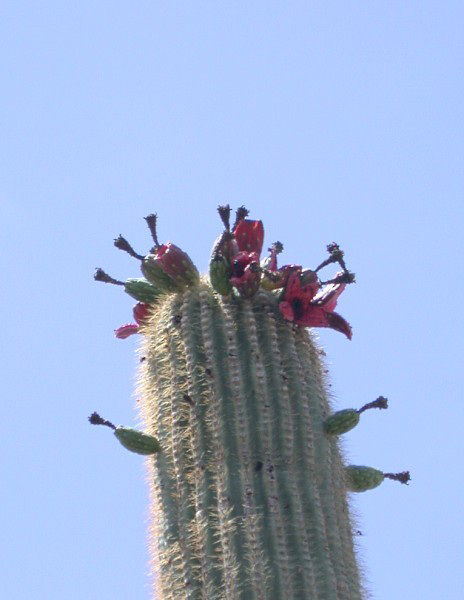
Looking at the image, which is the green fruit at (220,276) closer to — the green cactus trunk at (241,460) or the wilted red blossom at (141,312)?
the green cactus trunk at (241,460)

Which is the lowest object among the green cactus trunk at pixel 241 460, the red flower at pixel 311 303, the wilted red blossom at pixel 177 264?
the green cactus trunk at pixel 241 460

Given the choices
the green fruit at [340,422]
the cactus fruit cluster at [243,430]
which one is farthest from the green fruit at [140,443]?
the green fruit at [340,422]

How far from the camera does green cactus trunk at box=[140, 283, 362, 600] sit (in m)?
8.44

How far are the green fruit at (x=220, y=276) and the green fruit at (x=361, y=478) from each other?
143cm

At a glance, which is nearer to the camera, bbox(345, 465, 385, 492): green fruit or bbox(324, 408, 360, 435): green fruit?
bbox(324, 408, 360, 435): green fruit

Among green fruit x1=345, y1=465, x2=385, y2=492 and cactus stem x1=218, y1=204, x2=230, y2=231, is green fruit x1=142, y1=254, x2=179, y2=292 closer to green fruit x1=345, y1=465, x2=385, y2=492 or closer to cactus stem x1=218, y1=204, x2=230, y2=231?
cactus stem x1=218, y1=204, x2=230, y2=231

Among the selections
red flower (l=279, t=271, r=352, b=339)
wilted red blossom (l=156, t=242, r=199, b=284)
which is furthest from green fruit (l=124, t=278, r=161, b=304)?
red flower (l=279, t=271, r=352, b=339)

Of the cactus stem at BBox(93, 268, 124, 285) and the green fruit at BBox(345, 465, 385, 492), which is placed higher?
the cactus stem at BBox(93, 268, 124, 285)

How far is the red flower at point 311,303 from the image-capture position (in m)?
9.66

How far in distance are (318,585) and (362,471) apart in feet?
4.22

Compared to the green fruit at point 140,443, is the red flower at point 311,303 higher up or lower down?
higher up

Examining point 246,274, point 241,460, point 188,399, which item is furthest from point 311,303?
point 241,460

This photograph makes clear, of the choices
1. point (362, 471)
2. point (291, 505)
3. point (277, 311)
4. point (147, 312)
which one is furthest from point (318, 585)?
point (147, 312)

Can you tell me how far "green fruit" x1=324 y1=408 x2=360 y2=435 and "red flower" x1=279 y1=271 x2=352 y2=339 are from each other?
0.72m
